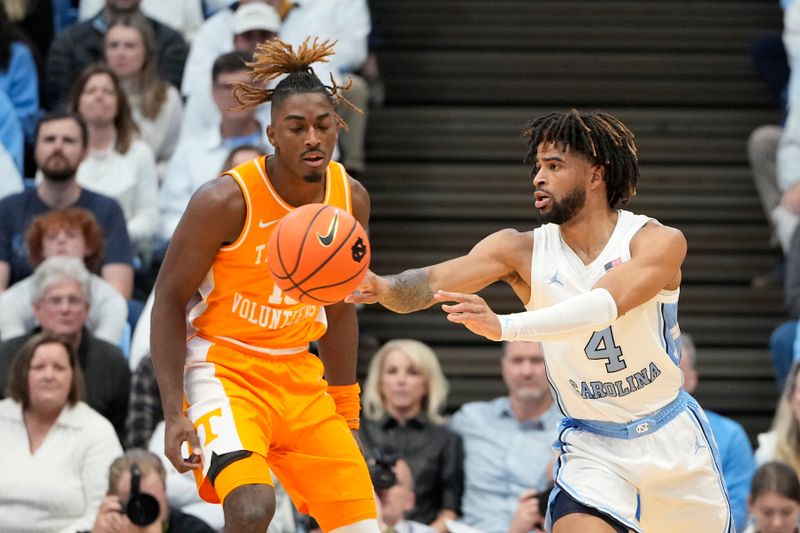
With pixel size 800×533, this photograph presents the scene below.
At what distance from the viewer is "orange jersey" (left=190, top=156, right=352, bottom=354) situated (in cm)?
484

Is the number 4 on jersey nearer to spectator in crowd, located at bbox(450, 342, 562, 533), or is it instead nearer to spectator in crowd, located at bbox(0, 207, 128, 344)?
spectator in crowd, located at bbox(450, 342, 562, 533)

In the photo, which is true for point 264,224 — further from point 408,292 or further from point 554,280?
point 554,280

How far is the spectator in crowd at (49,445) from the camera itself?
676 centimetres

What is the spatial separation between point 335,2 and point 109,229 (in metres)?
2.30

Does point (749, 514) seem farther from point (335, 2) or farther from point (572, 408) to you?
point (335, 2)

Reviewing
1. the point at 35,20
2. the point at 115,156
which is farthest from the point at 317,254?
the point at 35,20

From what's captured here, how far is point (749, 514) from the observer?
702cm

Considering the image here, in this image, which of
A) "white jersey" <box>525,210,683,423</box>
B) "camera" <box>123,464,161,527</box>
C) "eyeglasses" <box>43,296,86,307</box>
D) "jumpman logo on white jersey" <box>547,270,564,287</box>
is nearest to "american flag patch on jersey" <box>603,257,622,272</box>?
"white jersey" <box>525,210,683,423</box>

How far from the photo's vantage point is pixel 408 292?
4.74m

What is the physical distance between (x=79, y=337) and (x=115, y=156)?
1.79m

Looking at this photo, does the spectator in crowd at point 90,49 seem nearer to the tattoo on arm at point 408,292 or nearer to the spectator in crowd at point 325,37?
the spectator in crowd at point 325,37

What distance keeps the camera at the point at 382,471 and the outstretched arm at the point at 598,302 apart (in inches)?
87.2

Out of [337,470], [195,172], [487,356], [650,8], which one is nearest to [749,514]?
[487,356]

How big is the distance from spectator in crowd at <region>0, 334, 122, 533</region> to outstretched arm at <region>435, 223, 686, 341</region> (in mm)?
2927
